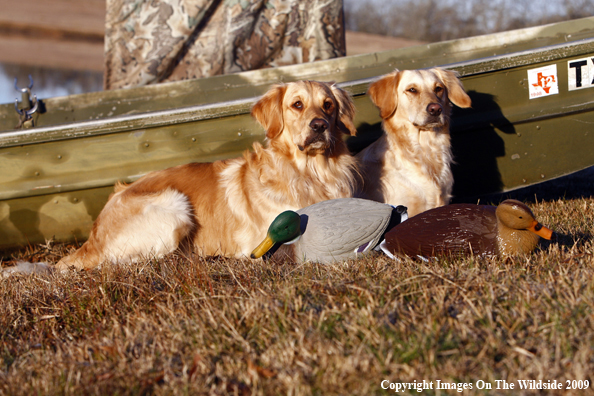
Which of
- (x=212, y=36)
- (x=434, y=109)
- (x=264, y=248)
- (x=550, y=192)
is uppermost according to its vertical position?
(x=212, y=36)

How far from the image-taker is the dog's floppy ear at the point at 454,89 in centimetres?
329

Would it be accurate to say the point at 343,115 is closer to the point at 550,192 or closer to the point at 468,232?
the point at 468,232

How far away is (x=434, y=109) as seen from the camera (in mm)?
3158

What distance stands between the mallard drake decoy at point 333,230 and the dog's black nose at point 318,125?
1.54 feet

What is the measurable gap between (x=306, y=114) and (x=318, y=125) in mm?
144

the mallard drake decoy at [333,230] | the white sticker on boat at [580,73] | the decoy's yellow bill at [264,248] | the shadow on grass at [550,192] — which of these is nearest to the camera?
the mallard drake decoy at [333,230]

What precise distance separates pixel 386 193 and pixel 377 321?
176cm

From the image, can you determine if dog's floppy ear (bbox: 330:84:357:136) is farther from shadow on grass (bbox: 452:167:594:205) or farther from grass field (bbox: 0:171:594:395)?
shadow on grass (bbox: 452:167:594:205)

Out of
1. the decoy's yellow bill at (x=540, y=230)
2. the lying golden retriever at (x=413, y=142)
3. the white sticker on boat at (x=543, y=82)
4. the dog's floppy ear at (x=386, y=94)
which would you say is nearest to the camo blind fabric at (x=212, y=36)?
the dog's floppy ear at (x=386, y=94)

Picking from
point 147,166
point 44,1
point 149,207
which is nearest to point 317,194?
point 149,207

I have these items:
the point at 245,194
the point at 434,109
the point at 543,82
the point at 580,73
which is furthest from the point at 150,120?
the point at 580,73

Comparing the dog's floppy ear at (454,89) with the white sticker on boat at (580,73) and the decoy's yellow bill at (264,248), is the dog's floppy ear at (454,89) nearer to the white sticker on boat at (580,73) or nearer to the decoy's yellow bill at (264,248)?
the white sticker on boat at (580,73)

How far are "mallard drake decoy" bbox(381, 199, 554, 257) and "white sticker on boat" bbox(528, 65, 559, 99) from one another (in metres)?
1.70

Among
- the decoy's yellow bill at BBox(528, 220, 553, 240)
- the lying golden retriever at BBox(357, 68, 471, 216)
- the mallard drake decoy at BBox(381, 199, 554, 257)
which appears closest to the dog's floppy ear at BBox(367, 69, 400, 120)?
the lying golden retriever at BBox(357, 68, 471, 216)
